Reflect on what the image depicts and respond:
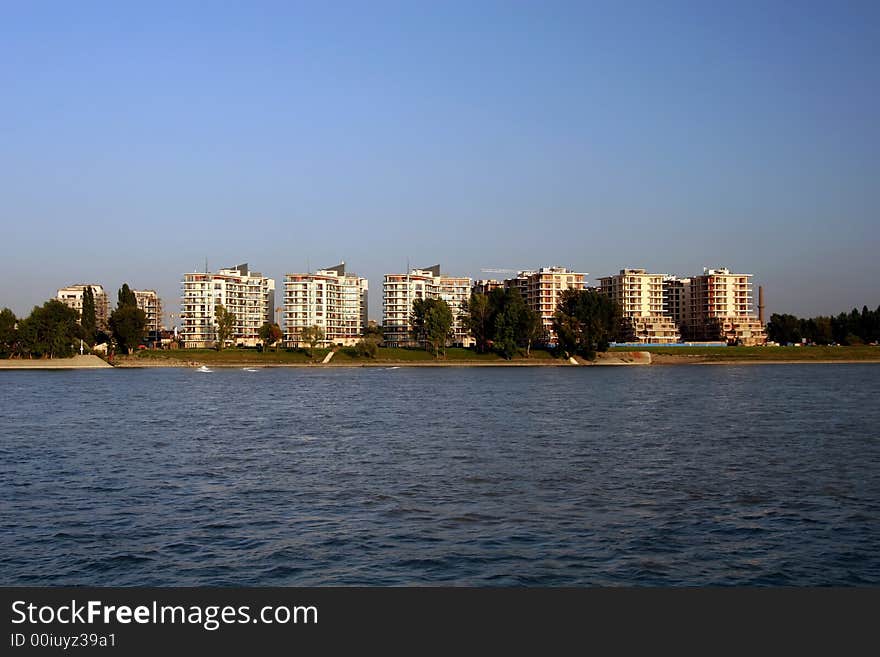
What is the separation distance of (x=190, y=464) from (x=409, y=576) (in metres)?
18.3

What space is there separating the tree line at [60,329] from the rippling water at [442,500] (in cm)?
11164

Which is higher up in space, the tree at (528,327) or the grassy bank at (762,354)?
the tree at (528,327)

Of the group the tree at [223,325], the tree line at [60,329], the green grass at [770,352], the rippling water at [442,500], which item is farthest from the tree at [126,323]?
the rippling water at [442,500]

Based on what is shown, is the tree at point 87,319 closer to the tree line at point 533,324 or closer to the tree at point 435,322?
the tree at point 435,322

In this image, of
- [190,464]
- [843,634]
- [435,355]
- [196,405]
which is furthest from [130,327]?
[843,634]

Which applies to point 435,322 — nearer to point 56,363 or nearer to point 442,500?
point 56,363

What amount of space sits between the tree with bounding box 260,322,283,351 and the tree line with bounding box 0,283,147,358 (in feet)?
79.1

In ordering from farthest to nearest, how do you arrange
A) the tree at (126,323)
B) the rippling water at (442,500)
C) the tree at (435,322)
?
the tree at (435,322), the tree at (126,323), the rippling water at (442,500)

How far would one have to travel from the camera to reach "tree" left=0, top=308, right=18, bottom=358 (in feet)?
508

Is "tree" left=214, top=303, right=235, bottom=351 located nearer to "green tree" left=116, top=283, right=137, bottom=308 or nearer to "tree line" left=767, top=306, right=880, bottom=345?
"green tree" left=116, top=283, right=137, bottom=308

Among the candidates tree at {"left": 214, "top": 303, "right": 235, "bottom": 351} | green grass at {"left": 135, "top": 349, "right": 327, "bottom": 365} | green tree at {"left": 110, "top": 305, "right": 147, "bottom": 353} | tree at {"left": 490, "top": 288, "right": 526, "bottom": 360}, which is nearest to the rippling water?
tree at {"left": 490, "top": 288, "right": 526, "bottom": 360}

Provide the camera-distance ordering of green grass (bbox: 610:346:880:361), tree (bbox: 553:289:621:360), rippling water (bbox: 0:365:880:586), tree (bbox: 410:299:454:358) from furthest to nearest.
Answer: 1. green grass (bbox: 610:346:880:361)
2. tree (bbox: 410:299:454:358)
3. tree (bbox: 553:289:621:360)
4. rippling water (bbox: 0:365:880:586)

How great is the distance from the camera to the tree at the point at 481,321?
166000mm

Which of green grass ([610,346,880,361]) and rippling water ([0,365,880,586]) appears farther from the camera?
green grass ([610,346,880,361])
